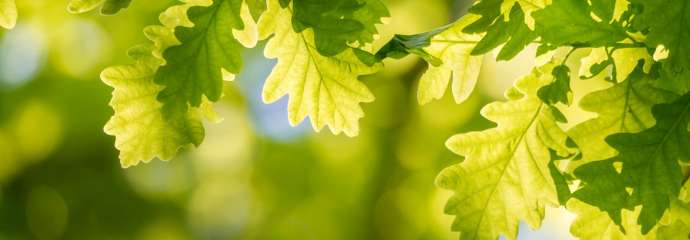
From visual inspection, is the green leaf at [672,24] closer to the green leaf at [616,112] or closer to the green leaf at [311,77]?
the green leaf at [616,112]

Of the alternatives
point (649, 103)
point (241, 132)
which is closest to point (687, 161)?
point (649, 103)

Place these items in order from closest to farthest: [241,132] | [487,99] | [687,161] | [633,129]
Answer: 1. [687,161]
2. [633,129]
3. [487,99]
4. [241,132]

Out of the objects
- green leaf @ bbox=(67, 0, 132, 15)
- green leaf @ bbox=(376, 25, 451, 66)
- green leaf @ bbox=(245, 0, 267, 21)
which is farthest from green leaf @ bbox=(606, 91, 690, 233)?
green leaf @ bbox=(67, 0, 132, 15)

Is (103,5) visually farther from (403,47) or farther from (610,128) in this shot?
(610,128)

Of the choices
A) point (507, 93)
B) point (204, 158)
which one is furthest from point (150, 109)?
point (204, 158)

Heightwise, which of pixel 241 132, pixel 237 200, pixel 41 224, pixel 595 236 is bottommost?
pixel 41 224

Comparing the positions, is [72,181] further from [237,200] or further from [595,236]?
[595,236]

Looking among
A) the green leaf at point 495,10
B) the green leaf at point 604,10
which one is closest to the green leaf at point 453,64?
the green leaf at point 495,10
